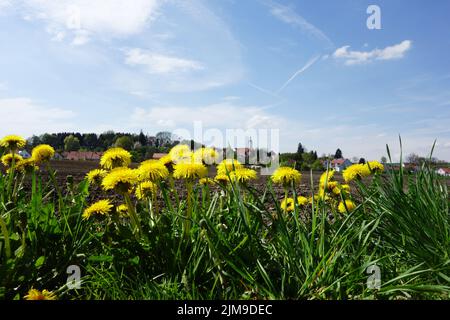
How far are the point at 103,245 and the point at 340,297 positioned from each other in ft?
5.35

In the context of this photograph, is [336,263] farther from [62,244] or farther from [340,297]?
[62,244]

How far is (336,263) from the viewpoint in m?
2.37

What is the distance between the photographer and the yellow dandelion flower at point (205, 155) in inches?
106

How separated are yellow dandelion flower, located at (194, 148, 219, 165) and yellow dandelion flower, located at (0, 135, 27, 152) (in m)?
2.09

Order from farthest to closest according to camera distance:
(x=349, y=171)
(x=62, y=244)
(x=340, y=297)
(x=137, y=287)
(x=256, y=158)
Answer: (x=349, y=171) < (x=256, y=158) < (x=62, y=244) < (x=137, y=287) < (x=340, y=297)

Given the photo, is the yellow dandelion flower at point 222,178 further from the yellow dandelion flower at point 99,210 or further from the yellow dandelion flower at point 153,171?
the yellow dandelion flower at point 99,210

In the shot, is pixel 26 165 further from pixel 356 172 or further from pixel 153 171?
pixel 356 172

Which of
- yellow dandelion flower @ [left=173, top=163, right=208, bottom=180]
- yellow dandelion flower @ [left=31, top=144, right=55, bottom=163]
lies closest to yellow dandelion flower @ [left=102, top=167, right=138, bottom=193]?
yellow dandelion flower @ [left=173, top=163, right=208, bottom=180]

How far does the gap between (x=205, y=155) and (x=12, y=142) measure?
2.19 m

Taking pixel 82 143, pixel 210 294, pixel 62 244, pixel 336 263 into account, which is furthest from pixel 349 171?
pixel 82 143

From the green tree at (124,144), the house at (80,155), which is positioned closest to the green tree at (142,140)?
the house at (80,155)

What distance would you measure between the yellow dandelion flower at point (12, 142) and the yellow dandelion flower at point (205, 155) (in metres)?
2.09
